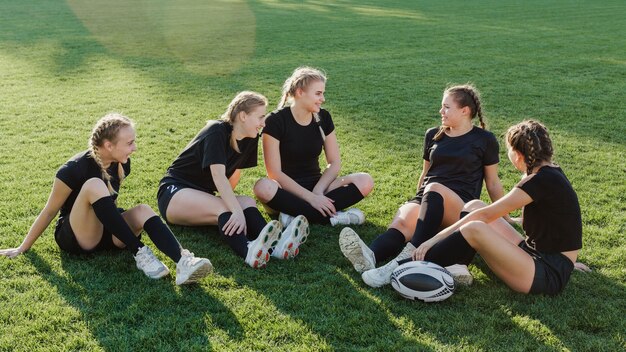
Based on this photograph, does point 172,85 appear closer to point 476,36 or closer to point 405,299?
point 405,299

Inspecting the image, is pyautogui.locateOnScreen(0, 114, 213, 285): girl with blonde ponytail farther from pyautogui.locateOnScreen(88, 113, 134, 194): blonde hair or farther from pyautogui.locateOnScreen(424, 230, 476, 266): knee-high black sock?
pyautogui.locateOnScreen(424, 230, 476, 266): knee-high black sock

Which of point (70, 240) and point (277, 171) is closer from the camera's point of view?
point (70, 240)

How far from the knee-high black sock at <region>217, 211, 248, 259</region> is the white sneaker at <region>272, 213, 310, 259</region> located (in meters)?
0.20

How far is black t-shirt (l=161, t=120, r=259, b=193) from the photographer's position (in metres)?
4.45

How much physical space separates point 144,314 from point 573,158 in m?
4.73

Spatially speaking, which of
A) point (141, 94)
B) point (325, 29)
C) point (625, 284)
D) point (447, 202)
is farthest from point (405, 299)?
point (325, 29)

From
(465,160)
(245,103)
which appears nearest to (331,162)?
(245,103)

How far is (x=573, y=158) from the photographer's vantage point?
6.48 m

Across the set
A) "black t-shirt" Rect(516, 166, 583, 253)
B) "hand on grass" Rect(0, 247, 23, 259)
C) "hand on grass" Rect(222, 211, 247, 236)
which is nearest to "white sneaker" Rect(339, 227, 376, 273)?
"hand on grass" Rect(222, 211, 247, 236)

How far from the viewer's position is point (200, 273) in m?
3.67

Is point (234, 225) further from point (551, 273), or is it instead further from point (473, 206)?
point (551, 273)

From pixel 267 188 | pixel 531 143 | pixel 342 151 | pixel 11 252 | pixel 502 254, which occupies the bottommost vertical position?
pixel 342 151

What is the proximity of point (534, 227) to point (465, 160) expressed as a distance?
896mm

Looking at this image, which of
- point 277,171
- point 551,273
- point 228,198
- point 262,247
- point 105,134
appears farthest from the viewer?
point 277,171
